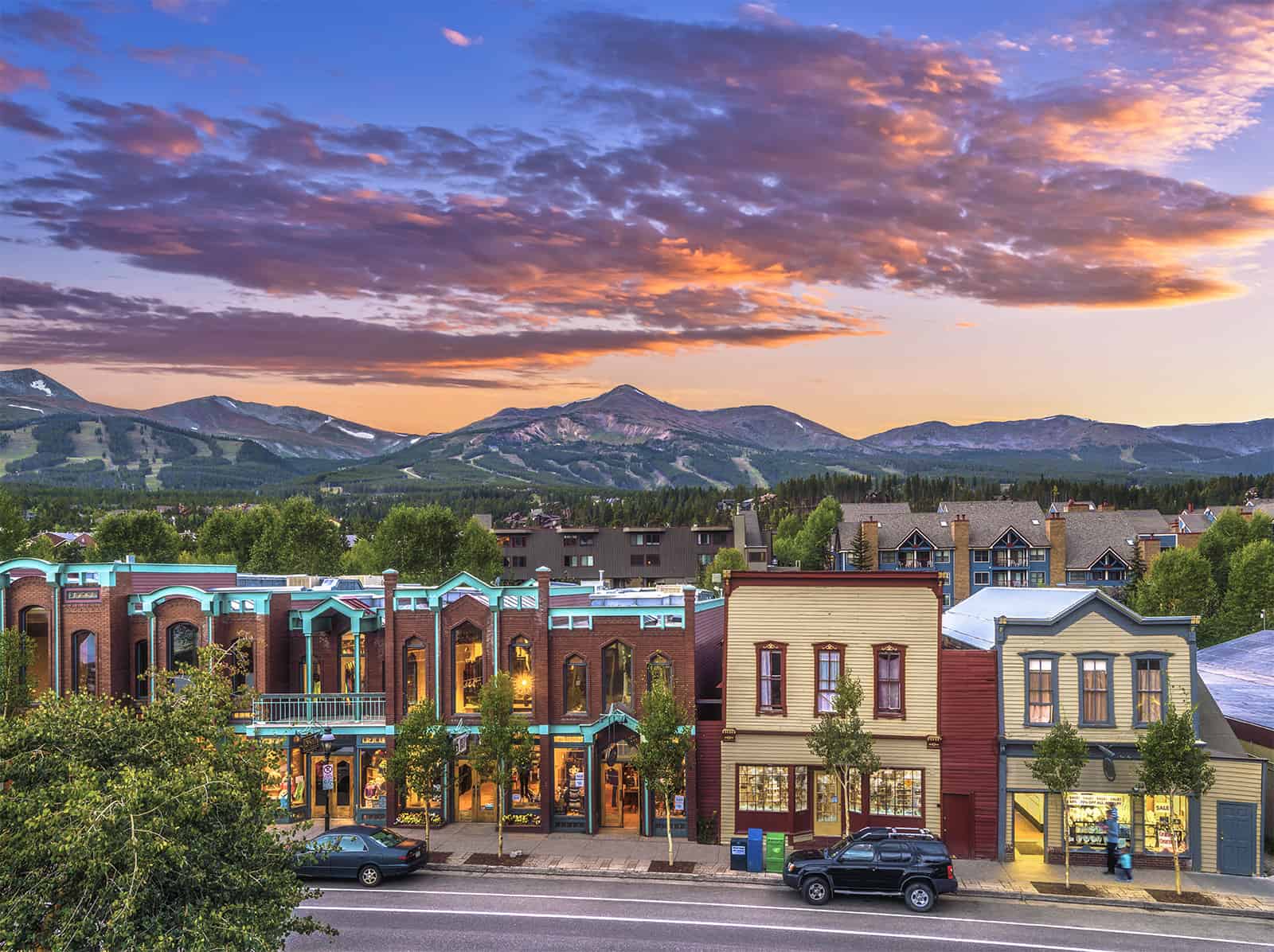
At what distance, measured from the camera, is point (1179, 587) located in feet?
229

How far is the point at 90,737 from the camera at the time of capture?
51.1ft

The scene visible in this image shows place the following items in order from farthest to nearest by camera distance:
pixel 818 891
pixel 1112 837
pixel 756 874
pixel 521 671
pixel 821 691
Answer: pixel 521 671
pixel 821 691
pixel 1112 837
pixel 756 874
pixel 818 891

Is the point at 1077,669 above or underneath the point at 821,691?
above

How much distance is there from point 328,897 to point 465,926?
16.7 feet

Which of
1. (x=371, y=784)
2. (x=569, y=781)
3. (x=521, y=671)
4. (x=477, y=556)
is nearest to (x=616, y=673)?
(x=521, y=671)

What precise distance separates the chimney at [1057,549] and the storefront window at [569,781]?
91.8 meters

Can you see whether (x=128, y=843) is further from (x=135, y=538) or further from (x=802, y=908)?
(x=135, y=538)

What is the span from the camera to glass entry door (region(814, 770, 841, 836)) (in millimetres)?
32812

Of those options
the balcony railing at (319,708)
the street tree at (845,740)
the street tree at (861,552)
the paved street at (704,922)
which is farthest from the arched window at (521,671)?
the street tree at (861,552)

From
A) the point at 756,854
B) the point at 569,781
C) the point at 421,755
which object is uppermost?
the point at 421,755

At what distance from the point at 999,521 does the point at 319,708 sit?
9737 cm

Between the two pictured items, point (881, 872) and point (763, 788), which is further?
point (763, 788)

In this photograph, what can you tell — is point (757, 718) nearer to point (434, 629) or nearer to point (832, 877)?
point (832, 877)

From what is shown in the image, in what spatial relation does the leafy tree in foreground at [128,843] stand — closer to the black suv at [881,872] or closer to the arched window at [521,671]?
the black suv at [881,872]
